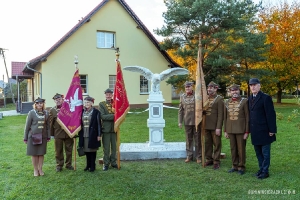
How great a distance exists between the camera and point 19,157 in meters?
6.54

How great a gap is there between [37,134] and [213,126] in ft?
11.3

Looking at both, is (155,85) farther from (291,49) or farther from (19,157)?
(291,49)

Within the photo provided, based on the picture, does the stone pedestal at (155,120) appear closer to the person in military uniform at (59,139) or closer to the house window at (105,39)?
the person in military uniform at (59,139)

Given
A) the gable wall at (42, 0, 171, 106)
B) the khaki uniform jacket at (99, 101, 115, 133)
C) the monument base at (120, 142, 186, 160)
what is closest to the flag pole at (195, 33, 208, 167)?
the monument base at (120, 142, 186, 160)

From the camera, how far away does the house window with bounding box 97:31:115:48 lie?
1712 centimetres

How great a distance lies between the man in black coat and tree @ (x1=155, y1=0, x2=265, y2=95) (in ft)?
33.1

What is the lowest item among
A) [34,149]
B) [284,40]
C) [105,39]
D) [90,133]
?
[34,149]

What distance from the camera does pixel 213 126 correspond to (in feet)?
18.5

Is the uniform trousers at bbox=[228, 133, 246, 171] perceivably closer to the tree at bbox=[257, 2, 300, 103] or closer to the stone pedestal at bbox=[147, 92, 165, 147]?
the stone pedestal at bbox=[147, 92, 165, 147]

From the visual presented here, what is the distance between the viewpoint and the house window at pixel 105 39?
17125mm

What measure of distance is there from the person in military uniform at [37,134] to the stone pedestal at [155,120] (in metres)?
2.54

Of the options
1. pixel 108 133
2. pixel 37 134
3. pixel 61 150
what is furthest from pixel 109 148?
pixel 37 134

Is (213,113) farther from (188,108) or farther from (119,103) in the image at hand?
(119,103)

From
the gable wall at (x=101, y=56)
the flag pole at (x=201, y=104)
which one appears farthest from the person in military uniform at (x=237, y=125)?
the gable wall at (x=101, y=56)
